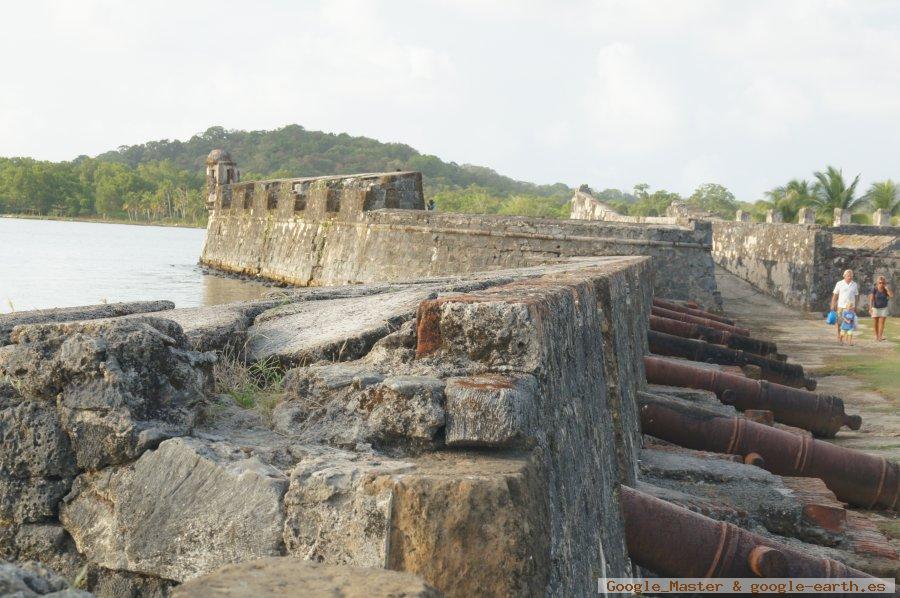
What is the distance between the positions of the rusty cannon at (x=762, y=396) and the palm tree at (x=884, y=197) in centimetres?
4185

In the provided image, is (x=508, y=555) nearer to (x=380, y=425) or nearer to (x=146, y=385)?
(x=380, y=425)

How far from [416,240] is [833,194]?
37.5 m

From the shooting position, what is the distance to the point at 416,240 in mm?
13961

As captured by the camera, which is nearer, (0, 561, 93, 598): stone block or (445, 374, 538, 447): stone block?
(0, 561, 93, 598): stone block

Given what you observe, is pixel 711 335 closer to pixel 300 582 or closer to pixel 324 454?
pixel 324 454

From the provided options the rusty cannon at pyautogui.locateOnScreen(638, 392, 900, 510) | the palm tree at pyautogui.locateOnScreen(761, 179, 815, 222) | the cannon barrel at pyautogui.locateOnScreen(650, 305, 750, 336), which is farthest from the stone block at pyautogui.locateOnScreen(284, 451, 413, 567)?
the palm tree at pyautogui.locateOnScreen(761, 179, 815, 222)

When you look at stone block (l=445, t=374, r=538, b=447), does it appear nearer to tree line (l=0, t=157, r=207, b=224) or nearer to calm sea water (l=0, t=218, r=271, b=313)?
calm sea water (l=0, t=218, r=271, b=313)

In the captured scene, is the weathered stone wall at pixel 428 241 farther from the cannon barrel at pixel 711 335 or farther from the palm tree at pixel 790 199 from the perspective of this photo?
the palm tree at pixel 790 199

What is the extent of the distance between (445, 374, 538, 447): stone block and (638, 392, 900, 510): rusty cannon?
11.5 feet

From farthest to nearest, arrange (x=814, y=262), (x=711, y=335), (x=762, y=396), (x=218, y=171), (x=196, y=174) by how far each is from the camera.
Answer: (x=196, y=174)
(x=218, y=171)
(x=814, y=262)
(x=711, y=335)
(x=762, y=396)

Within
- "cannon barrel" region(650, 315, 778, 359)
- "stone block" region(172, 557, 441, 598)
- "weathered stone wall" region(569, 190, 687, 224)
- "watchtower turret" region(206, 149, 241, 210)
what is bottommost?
"cannon barrel" region(650, 315, 778, 359)

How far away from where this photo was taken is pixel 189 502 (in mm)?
2025

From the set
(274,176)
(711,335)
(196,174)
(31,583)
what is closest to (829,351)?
(711,335)

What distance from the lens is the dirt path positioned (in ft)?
23.3
